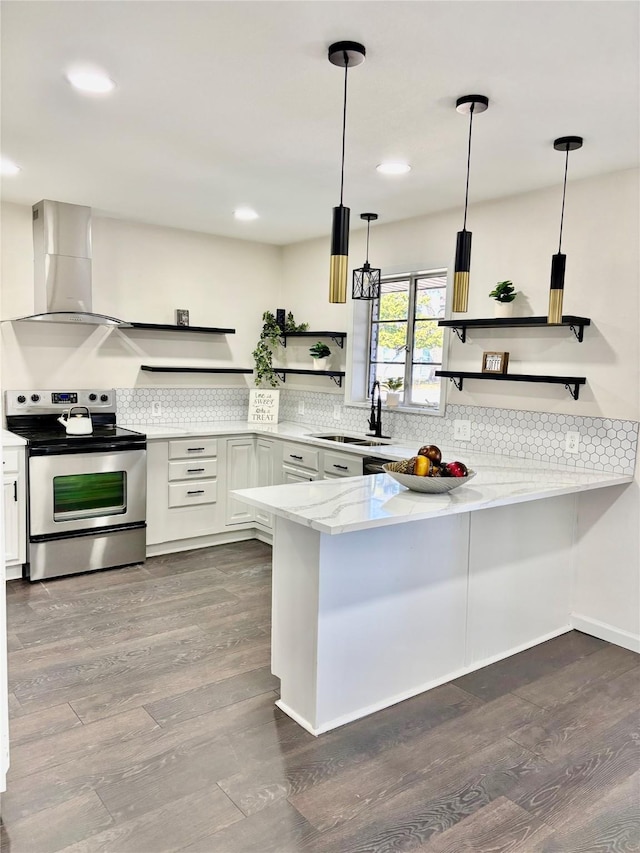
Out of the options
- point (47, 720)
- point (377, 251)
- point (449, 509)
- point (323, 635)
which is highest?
point (377, 251)

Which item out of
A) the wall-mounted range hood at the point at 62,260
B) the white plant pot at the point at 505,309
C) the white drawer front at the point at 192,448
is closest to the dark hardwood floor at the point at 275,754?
the white drawer front at the point at 192,448

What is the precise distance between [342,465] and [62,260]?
2344 mm

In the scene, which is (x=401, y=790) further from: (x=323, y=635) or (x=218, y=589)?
(x=218, y=589)

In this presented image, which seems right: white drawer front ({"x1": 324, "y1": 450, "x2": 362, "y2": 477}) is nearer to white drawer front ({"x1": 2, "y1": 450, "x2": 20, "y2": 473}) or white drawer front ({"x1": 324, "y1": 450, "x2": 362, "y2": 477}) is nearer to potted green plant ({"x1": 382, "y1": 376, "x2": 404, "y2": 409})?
potted green plant ({"x1": 382, "y1": 376, "x2": 404, "y2": 409})

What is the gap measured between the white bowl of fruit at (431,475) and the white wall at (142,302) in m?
2.97

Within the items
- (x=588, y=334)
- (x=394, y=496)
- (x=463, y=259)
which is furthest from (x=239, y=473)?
(x=463, y=259)

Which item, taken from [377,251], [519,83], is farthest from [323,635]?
[377,251]

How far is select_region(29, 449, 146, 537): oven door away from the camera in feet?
13.3

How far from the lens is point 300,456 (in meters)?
4.64

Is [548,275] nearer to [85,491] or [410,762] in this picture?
[410,762]

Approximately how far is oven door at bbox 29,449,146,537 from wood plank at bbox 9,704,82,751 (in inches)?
66.8

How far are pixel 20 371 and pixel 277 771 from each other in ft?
11.3

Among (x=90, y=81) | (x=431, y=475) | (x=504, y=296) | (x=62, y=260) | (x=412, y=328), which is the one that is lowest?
(x=431, y=475)

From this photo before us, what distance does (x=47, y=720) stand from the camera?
8.32ft
